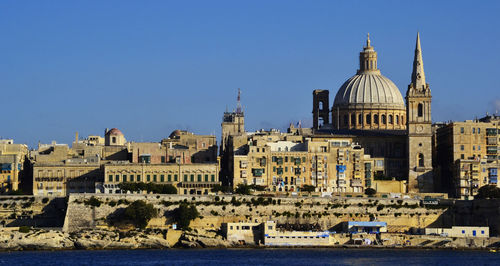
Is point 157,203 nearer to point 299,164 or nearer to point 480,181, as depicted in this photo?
point 299,164

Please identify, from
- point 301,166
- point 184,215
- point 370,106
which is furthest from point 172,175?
point 370,106

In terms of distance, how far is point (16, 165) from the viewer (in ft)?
377

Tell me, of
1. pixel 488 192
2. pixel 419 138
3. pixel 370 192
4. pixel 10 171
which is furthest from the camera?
pixel 419 138

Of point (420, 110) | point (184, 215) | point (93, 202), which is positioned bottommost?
point (184, 215)

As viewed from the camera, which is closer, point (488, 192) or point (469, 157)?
point (488, 192)

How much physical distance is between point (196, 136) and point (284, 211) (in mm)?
18197

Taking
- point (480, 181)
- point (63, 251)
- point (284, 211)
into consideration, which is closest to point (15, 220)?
point (63, 251)

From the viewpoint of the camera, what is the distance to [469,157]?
114938 mm

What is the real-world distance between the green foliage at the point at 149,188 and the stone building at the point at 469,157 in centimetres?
2513

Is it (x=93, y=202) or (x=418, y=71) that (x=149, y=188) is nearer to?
(x=93, y=202)

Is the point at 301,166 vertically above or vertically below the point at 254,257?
above

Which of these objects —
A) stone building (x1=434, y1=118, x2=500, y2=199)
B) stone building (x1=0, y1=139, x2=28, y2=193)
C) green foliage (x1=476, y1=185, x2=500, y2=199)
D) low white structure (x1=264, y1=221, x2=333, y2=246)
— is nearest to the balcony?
stone building (x1=434, y1=118, x2=500, y2=199)

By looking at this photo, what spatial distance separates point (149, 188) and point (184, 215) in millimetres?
6700

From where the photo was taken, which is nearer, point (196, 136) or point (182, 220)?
point (182, 220)
